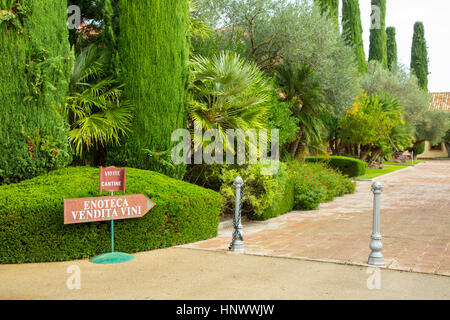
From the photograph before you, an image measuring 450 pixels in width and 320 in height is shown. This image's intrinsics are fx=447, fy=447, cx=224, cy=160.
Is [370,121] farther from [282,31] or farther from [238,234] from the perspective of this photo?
[238,234]

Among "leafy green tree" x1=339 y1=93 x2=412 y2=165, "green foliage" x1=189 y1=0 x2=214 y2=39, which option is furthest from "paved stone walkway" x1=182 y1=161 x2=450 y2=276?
"leafy green tree" x1=339 y1=93 x2=412 y2=165

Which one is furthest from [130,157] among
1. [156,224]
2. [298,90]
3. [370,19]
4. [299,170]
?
[370,19]

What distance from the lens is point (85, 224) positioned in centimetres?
624

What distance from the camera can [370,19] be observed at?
125ft

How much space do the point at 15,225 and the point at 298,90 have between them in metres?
12.0

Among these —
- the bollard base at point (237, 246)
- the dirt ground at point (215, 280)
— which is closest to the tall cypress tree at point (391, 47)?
the bollard base at point (237, 246)

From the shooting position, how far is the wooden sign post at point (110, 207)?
19.4 ft

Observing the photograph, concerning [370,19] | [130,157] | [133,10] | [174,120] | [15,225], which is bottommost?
[15,225]

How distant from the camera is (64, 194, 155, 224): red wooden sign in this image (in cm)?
586

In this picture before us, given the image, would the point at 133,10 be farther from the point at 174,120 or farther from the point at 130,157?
the point at 130,157

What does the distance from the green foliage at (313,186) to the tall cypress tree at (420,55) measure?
122 feet

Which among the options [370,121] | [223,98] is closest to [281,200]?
[223,98]

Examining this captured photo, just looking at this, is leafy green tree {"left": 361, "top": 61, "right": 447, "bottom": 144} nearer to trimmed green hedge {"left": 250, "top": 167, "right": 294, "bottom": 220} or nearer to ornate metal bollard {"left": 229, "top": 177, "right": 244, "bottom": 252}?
trimmed green hedge {"left": 250, "top": 167, "right": 294, "bottom": 220}
